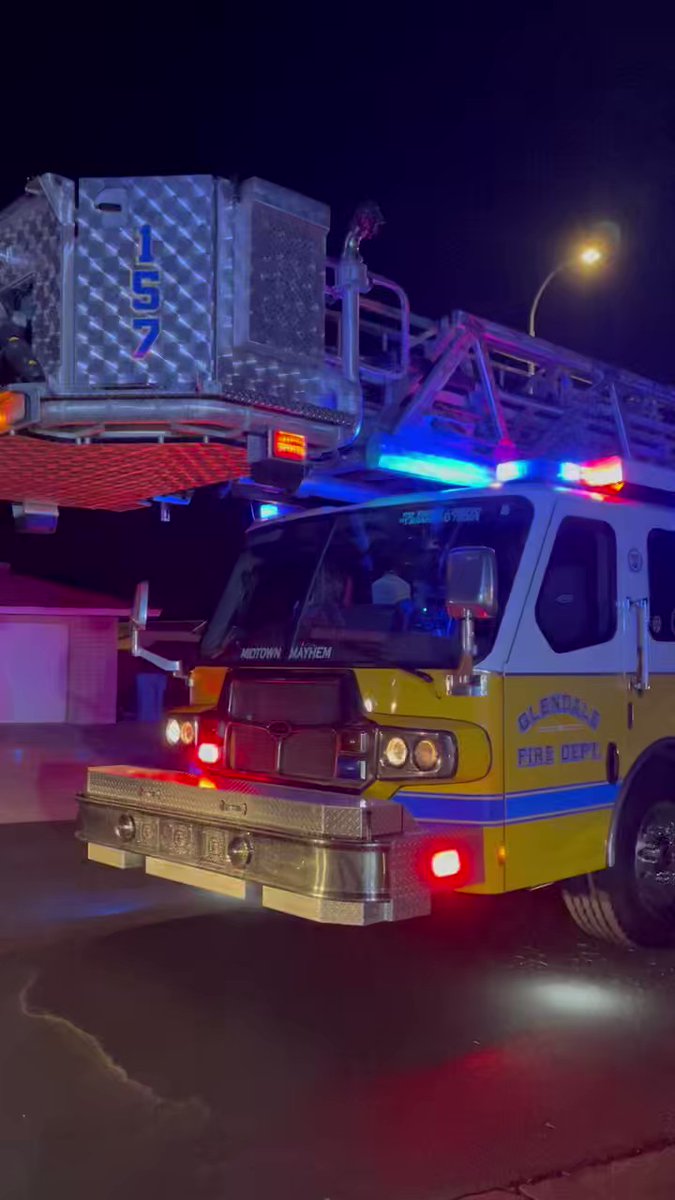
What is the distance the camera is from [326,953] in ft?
19.7

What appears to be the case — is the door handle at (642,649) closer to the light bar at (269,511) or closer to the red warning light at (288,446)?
the red warning light at (288,446)

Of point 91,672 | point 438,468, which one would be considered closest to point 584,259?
point 438,468

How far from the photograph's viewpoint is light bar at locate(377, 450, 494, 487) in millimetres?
6113

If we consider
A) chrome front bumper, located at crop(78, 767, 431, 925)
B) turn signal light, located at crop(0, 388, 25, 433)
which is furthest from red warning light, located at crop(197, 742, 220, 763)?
turn signal light, located at crop(0, 388, 25, 433)

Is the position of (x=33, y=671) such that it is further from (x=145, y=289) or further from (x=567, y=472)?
(x=567, y=472)

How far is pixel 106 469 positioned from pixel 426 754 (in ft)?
7.04

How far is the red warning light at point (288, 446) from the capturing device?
A: 5.24m

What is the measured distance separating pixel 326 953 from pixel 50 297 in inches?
140

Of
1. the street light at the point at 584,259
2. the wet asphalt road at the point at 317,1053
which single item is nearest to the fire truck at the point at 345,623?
the wet asphalt road at the point at 317,1053

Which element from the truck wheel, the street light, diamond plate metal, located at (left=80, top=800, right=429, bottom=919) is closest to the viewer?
diamond plate metal, located at (left=80, top=800, right=429, bottom=919)

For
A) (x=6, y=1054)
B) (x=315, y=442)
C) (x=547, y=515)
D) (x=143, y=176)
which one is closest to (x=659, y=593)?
(x=547, y=515)

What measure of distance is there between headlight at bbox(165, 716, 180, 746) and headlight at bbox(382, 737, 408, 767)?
1.44m

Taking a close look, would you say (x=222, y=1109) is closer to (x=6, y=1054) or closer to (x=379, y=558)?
(x=6, y=1054)

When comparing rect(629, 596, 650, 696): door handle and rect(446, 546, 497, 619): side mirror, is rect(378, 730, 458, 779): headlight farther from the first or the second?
rect(629, 596, 650, 696): door handle
